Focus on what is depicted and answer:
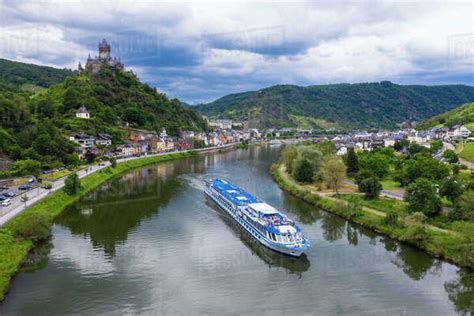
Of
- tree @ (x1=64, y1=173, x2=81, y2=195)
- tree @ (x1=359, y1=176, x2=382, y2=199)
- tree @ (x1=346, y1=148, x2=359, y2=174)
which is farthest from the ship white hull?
tree @ (x1=346, y1=148, x2=359, y2=174)

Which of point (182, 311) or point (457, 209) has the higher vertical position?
point (457, 209)

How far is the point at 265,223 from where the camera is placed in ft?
98.2

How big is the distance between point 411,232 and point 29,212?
26.6 m

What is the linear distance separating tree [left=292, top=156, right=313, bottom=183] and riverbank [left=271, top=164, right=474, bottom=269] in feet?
29.1

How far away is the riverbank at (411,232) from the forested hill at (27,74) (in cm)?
12929

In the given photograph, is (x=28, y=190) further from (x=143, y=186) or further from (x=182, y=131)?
(x=182, y=131)

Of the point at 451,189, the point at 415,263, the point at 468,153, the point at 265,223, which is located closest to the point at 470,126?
the point at 468,153

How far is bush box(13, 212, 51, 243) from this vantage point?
28.1 m

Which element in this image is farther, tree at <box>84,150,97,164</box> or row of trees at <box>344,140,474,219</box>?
tree at <box>84,150,97,164</box>

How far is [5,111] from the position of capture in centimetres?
6488

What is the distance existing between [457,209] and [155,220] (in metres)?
23.3

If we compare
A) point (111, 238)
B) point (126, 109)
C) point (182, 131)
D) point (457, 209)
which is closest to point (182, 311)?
point (111, 238)

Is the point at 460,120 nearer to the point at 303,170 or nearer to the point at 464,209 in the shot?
the point at 303,170

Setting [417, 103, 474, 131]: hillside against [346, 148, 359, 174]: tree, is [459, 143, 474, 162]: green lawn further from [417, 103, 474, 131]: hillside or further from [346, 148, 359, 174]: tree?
[417, 103, 474, 131]: hillside
